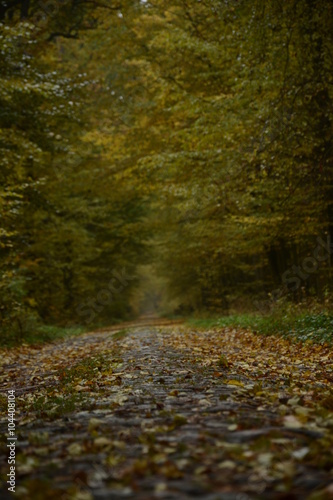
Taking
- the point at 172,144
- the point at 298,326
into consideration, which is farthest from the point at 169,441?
the point at 172,144

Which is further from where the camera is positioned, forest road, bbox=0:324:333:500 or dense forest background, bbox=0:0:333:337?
dense forest background, bbox=0:0:333:337

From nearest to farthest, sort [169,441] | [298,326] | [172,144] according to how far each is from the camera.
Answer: [169,441] < [298,326] < [172,144]

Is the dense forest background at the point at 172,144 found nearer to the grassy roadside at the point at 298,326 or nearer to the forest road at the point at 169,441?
the grassy roadside at the point at 298,326

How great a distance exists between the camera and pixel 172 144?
15516mm

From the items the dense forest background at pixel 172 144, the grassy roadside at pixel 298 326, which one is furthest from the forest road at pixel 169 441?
the dense forest background at pixel 172 144

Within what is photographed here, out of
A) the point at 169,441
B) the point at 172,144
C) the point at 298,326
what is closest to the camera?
the point at 169,441

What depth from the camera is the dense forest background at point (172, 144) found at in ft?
31.9

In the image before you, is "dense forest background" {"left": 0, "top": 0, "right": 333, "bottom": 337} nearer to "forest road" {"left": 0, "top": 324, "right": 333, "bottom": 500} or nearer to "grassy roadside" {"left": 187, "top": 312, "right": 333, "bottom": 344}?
"grassy roadside" {"left": 187, "top": 312, "right": 333, "bottom": 344}

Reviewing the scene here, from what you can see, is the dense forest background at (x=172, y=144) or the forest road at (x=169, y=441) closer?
the forest road at (x=169, y=441)

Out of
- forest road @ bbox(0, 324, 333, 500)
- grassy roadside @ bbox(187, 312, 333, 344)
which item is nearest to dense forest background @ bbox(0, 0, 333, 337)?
grassy roadside @ bbox(187, 312, 333, 344)

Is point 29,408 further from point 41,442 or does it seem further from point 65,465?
point 65,465

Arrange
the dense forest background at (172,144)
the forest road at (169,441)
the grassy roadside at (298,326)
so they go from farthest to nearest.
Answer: the dense forest background at (172,144)
the grassy roadside at (298,326)
the forest road at (169,441)

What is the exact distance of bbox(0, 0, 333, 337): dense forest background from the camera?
971cm

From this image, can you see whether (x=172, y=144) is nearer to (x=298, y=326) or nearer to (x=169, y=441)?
(x=298, y=326)
